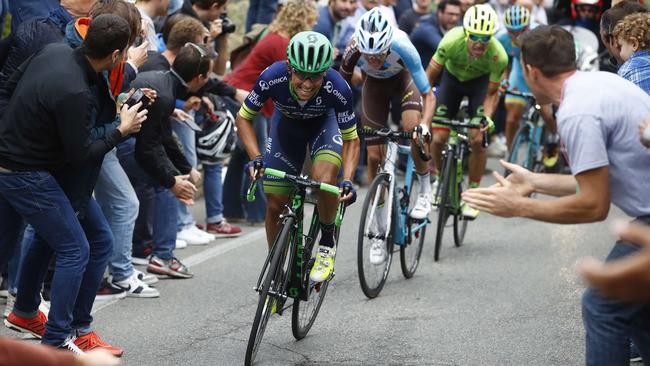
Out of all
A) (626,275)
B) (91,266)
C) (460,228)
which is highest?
(626,275)

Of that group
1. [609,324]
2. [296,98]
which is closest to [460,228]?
[296,98]

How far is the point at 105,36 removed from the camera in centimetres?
599

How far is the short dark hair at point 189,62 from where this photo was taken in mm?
8398

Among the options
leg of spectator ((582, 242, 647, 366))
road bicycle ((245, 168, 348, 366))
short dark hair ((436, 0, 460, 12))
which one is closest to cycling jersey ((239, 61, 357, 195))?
road bicycle ((245, 168, 348, 366))

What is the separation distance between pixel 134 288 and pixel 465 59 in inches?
168

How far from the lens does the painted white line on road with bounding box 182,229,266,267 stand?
31.6 feet

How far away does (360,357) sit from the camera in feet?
22.3

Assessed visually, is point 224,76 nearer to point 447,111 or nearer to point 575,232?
point 447,111

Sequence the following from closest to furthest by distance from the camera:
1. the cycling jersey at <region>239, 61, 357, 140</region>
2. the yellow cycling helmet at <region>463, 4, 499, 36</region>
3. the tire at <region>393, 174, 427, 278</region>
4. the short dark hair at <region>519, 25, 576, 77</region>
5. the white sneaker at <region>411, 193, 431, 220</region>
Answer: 1. the short dark hair at <region>519, 25, 576, 77</region>
2. the cycling jersey at <region>239, 61, 357, 140</region>
3. the tire at <region>393, 174, 427, 278</region>
4. the white sneaker at <region>411, 193, 431, 220</region>
5. the yellow cycling helmet at <region>463, 4, 499, 36</region>

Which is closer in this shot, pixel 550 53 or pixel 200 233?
pixel 550 53

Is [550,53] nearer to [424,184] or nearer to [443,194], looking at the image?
[424,184]

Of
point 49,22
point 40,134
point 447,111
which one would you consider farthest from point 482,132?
point 40,134

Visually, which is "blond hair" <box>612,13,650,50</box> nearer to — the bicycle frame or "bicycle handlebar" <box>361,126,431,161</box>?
"bicycle handlebar" <box>361,126,431,161</box>

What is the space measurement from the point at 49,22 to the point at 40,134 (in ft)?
4.58
